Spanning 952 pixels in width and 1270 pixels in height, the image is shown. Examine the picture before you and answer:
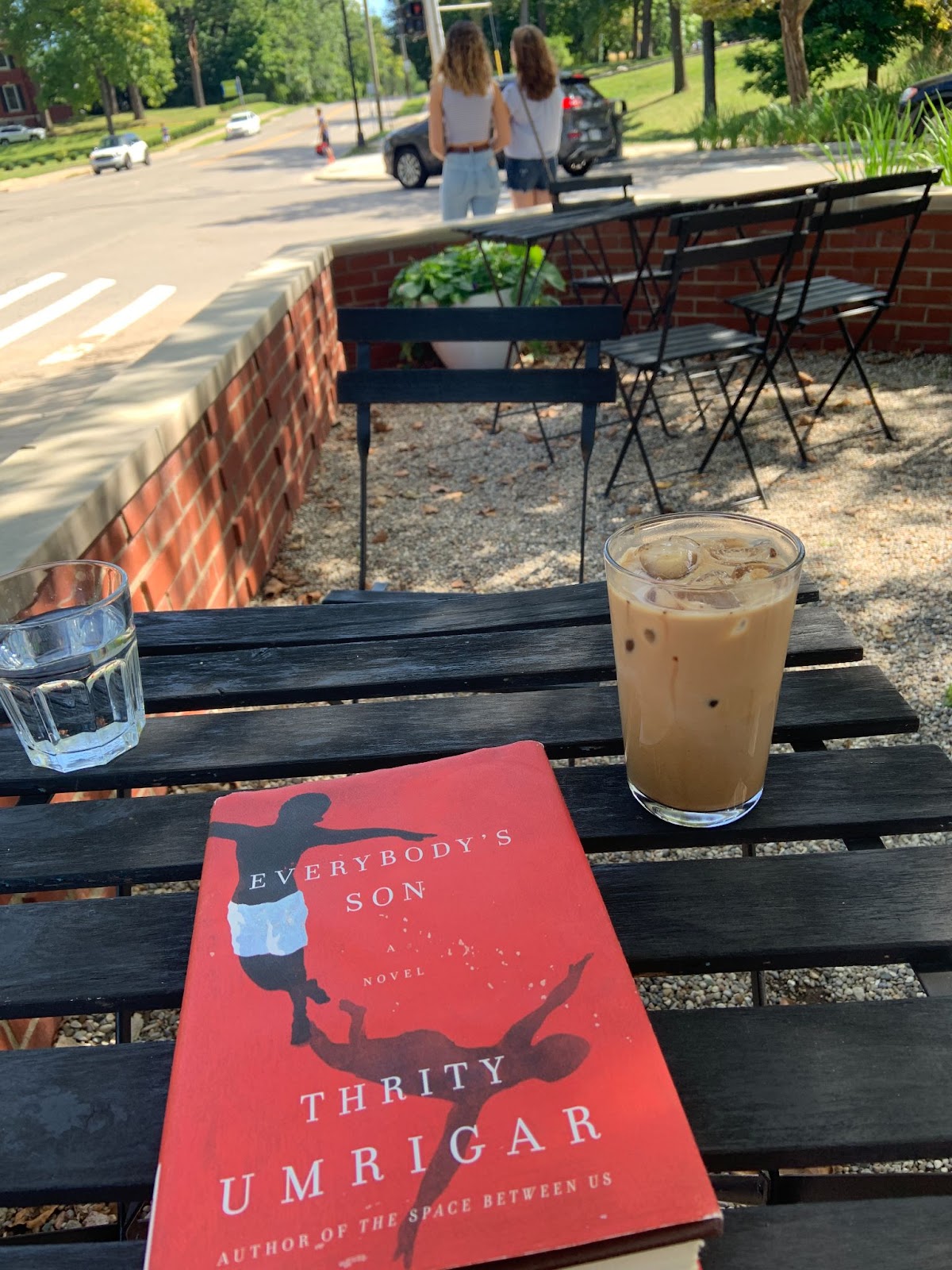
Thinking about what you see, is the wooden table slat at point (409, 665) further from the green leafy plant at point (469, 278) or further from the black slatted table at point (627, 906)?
the green leafy plant at point (469, 278)

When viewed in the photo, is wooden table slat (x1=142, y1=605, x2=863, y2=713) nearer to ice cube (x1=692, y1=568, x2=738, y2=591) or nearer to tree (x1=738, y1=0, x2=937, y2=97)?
ice cube (x1=692, y1=568, x2=738, y2=591)

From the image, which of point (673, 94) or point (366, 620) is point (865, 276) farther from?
point (673, 94)

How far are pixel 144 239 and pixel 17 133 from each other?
3.15m

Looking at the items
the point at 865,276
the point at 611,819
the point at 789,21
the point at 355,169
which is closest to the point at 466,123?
the point at 865,276

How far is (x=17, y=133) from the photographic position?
1536 centimetres

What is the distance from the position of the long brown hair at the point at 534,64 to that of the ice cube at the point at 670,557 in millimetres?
7020

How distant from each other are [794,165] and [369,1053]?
15.6m

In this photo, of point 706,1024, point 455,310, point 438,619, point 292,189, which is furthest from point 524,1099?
point 292,189

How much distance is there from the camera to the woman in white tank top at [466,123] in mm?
6508

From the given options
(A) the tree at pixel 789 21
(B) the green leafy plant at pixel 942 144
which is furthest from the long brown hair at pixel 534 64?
(A) the tree at pixel 789 21

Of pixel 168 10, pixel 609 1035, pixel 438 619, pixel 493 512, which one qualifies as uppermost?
pixel 168 10

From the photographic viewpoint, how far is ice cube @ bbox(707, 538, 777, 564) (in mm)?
953

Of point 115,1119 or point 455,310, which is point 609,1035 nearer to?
point 115,1119

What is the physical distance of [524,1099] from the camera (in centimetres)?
58
